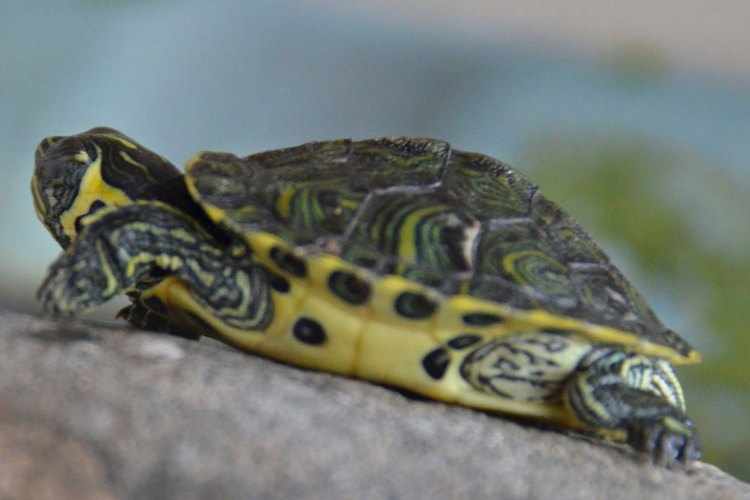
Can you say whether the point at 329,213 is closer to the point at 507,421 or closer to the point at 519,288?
the point at 519,288

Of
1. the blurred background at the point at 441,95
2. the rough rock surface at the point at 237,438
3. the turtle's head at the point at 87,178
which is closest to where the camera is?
the rough rock surface at the point at 237,438

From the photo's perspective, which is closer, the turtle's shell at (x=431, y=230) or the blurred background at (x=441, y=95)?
the turtle's shell at (x=431, y=230)

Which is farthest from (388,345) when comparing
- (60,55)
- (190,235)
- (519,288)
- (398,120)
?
(60,55)

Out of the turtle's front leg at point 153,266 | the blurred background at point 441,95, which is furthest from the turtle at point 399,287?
the blurred background at point 441,95

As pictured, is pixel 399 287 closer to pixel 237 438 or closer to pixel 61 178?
pixel 237 438

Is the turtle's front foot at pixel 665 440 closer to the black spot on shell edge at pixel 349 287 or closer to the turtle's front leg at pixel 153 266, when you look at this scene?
the black spot on shell edge at pixel 349 287

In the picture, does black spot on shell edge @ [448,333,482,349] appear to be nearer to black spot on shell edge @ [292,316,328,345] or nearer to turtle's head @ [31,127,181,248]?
black spot on shell edge @ [292,316,328,345]

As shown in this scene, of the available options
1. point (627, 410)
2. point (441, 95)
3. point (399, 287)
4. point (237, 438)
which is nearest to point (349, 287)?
point (399, 287)

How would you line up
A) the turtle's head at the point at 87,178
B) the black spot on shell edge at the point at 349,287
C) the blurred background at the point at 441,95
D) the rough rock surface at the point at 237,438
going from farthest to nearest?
the blurred background at the point at 441,95
the turtle's head at the point at 87,178
the black spot on shell edge at the point at 349,287
the rough rock surface at the point at 237,438
